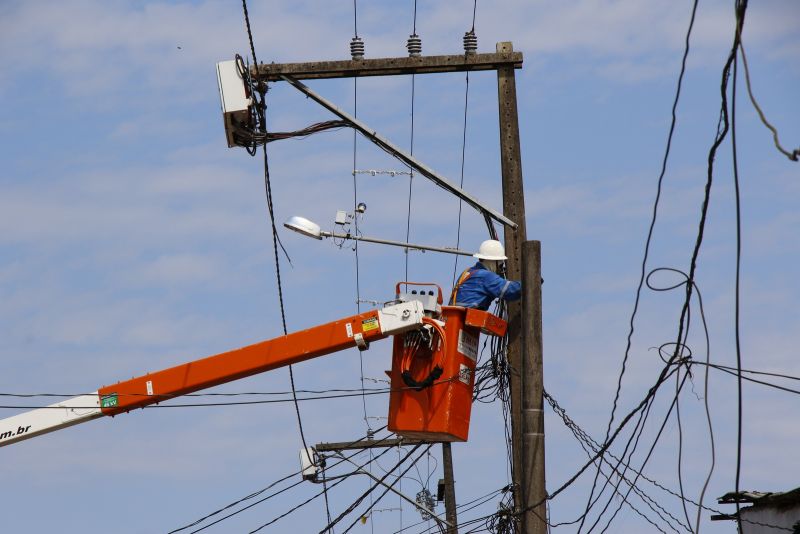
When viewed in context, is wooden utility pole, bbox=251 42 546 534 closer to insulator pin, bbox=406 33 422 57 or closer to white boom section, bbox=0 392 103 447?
insulator pin, bbox=406 33 422 57

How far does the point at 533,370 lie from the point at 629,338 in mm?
1160

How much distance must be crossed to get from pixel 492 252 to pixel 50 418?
4.82 m

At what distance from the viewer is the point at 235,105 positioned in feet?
45.4

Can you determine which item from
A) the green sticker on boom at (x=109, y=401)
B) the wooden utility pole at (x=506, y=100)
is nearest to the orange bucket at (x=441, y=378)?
the wooden utility pole at (x=506, y=100)

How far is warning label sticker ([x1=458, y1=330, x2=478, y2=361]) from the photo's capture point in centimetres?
1304

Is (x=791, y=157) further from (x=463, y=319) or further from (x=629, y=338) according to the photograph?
(x=463, y=319)

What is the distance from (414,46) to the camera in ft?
46.0

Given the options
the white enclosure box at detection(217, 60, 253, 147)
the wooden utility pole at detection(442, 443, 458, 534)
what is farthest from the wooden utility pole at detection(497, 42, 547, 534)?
the wooden utility pole at detection(442, 443, 458, 534)

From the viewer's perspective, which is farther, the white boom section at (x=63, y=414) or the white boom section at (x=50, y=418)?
the white boom section at (x=50, y=418)

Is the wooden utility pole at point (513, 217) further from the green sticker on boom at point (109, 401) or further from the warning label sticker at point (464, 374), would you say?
the green sticker on boom at point (109, 401)

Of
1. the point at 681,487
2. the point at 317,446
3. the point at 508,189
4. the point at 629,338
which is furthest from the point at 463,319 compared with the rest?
the point at 317,446

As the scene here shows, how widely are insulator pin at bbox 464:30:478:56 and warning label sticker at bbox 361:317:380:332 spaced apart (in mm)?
2937

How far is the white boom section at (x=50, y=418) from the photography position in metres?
13.8

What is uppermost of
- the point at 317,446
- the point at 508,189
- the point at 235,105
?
the point at 317,446
